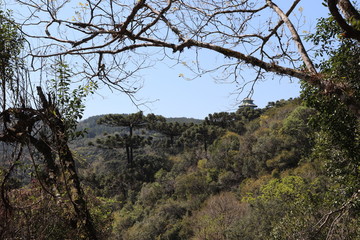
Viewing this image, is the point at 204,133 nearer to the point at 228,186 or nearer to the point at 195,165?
the point at 195,165

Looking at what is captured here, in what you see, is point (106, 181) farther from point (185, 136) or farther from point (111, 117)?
point (185, 136)

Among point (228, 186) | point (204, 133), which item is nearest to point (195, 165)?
point (204, 133)

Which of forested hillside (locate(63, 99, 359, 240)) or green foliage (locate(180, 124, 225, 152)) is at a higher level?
green foliage (locate(180, 124, 225, 152))

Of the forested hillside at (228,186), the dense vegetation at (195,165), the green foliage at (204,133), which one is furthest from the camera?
the green foliage at (204,133)

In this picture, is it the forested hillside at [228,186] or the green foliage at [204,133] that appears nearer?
the forested hillside at [228,186]

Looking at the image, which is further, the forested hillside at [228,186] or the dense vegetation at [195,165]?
the forested hillside at [228,186]

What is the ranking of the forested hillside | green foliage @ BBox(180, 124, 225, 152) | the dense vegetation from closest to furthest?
1. the dense vegetation
2. the forested hillside
3. green foliage @ BBox(180, 124, 225, 152)

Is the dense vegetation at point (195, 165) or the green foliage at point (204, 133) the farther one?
the green foliage at point (204, 133)

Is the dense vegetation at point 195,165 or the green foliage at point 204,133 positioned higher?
the green foliage at point 204,133

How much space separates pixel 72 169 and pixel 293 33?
234cm

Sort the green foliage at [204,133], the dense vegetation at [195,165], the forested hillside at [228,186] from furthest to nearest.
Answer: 1. the green foliage at [204,133]
2. the forested hillside at [228,186]
3. the dense vegetation at [195,165]

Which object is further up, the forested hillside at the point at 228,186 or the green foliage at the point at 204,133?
the green foliage at the point at 204,133

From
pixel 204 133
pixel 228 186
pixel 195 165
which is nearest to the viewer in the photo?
pixel 228 186

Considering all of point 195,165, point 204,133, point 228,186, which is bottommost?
point 228,186
